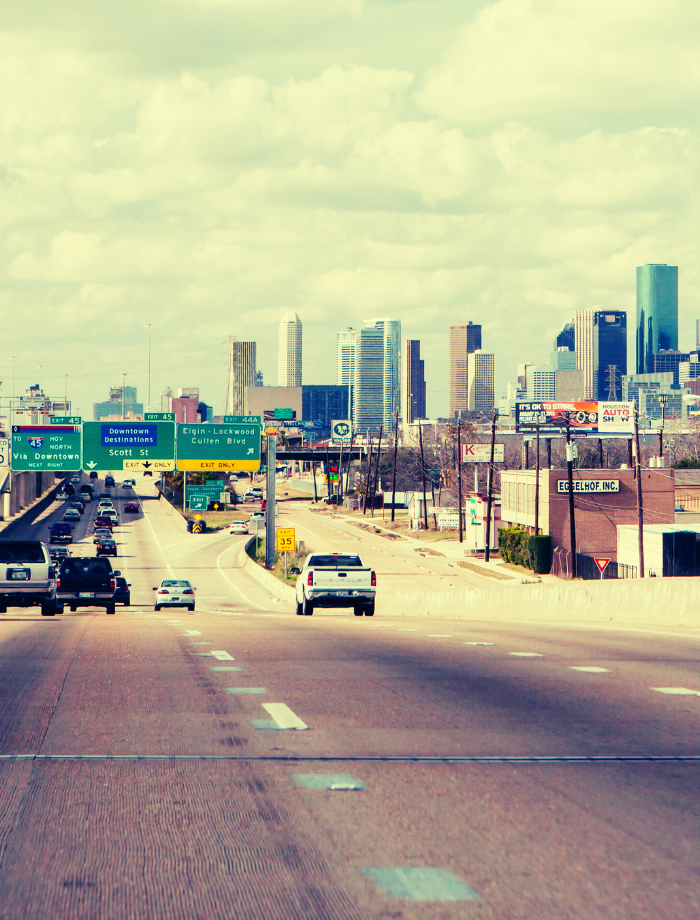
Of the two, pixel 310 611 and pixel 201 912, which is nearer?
pixel 201 912

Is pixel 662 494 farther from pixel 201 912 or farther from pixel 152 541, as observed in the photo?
pixel 201 912

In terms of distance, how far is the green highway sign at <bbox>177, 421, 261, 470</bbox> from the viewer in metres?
56.2

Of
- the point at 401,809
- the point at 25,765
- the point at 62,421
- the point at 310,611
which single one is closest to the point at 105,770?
the point at 25,765

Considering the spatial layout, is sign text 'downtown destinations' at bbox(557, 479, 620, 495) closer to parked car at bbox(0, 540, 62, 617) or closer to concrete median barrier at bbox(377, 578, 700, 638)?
concrete median barrier at bbox(377, 578, 700, 638)

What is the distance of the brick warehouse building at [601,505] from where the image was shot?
71000 millimetres

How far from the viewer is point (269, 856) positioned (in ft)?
16.8

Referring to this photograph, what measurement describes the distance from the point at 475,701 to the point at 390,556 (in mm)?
70027

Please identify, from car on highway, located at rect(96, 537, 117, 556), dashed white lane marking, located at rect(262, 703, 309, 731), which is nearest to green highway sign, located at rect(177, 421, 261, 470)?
car on highway, located at rect(96, 537, 117, 556)

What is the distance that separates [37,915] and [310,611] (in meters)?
25.3

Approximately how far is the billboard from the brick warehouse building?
32998mm

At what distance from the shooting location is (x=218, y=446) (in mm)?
56375

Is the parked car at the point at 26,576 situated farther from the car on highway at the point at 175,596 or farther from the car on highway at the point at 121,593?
the car on highway at the point at 175,596

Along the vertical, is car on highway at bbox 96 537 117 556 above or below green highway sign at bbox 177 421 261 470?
below

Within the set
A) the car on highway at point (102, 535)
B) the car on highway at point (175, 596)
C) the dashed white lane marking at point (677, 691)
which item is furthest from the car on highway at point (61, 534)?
the dashed white lane marking at point (677, 691)
